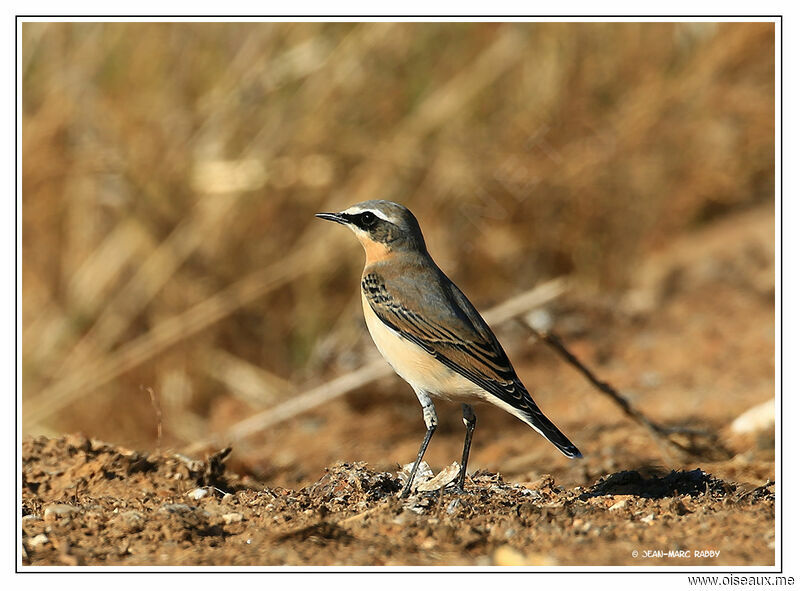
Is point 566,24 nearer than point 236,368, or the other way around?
point 236,368

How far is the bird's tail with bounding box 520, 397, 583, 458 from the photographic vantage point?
6.13 meters

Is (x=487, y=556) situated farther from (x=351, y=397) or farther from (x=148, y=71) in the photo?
(x=148, y=71)

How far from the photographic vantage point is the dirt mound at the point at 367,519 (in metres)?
4.89

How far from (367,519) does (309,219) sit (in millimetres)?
7153

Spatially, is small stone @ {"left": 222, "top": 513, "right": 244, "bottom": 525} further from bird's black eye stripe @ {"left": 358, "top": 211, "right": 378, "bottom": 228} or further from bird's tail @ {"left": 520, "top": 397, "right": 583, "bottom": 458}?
bird's black eye stripe @ {"left": 358, "top": 211, "right": 378, "bottom": 228}

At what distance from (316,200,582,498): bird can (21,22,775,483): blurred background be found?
3.26 meters

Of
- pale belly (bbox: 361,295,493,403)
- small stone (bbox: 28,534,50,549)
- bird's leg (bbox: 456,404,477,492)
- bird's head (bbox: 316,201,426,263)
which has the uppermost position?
bird's head (bbox: 316,201,426,263)

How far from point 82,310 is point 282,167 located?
2.93 metres

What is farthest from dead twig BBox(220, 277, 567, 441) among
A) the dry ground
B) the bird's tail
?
the bird's tail

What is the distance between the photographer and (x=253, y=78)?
440 inches

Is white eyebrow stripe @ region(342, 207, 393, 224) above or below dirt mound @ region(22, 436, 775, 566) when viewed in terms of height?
above
